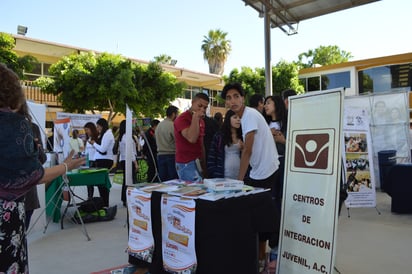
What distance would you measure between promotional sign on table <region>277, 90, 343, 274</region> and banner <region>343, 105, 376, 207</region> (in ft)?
9.60

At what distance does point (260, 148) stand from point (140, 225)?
1238 millimetres

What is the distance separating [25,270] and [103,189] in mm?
4304

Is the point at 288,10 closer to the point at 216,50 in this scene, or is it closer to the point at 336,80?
the point at 336,80

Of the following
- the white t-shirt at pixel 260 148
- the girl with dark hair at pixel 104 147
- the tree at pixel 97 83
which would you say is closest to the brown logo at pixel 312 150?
the white t-shirt at pixel 260 148

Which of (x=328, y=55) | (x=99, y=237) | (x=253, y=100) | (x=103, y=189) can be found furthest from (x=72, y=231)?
(x=328, y=55)

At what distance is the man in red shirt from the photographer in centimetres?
372

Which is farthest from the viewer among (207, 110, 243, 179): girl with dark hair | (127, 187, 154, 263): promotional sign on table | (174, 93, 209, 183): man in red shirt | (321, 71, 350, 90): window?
(321, 71, 350, 90): window

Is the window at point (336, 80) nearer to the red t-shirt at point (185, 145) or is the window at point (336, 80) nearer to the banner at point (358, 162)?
the banner at point (358, 162)

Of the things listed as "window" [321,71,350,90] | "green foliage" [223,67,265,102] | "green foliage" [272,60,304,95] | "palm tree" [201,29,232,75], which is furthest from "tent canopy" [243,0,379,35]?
"palm tree" [201,29,232,75]

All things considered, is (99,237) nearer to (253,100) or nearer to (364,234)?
(253,100)

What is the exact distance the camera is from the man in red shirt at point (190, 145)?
146 inches

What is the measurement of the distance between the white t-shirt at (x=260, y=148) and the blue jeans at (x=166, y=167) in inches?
92.6

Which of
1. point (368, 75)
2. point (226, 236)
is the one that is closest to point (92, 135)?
point (226, 236)

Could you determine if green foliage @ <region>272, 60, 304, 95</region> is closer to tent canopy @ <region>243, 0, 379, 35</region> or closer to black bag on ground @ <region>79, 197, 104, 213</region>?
tent canopy @ <region>243, 0, 379, 35</region>
